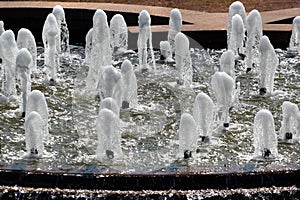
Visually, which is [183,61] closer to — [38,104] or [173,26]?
[173,26]

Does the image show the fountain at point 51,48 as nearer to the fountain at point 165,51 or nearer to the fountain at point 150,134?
the fountain at point 150,134

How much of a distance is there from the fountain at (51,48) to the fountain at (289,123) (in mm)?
3460

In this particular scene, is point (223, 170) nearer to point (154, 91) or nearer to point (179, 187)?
point (179, 187)

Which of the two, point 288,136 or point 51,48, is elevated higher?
point 51,48

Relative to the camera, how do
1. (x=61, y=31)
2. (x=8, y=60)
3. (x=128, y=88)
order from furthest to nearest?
(x=61, y=31) → (x=8, y=60) → (x=128, y=88)

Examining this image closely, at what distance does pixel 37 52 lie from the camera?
50.2ft

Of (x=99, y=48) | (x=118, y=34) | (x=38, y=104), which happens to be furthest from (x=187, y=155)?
(x=118, y=34)

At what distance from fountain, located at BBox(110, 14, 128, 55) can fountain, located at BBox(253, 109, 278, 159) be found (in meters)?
4.73

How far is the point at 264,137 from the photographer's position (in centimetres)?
1077

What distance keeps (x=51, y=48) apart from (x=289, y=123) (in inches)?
168

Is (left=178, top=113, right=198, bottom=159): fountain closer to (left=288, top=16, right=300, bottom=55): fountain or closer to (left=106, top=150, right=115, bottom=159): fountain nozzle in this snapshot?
(left=106, top=150, right=115, bottom=159): fountain nozzle

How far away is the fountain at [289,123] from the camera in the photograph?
11.3 meters

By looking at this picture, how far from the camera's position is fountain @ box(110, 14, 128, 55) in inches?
606

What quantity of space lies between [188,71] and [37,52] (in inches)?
105
